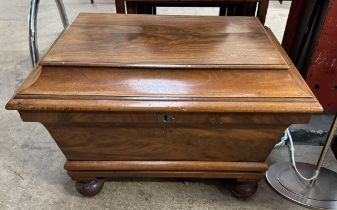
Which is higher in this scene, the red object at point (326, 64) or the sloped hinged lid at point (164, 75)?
the sloped hinged lid at point (164, 75)

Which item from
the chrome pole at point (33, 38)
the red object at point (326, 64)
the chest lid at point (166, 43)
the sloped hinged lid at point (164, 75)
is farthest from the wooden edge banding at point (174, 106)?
the chrome pole at point (33, 38)

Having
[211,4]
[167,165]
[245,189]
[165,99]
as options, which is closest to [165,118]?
[165,99]

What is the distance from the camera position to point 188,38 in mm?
856

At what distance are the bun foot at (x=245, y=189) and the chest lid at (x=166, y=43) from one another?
15.2 inches

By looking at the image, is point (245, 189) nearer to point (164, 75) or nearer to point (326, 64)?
point (164, 75)

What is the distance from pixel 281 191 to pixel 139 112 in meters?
0.60

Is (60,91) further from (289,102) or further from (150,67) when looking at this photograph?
(289,102)

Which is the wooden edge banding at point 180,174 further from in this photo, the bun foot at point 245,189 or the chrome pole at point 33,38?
the chrome pole at point 33,38

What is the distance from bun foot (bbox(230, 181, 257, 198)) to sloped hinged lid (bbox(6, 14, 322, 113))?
349 mm

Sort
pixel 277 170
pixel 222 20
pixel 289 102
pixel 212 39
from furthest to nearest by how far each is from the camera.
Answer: pixel 277 170
pixel 222 20
pixel 212 39
pixel 289 102

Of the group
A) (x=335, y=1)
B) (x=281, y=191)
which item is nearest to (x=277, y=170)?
(x=281, y=191)

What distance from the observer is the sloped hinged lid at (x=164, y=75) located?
2.18 ft

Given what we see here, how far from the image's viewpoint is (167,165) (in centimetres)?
87

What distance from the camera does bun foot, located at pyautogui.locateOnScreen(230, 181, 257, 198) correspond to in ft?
3.01
